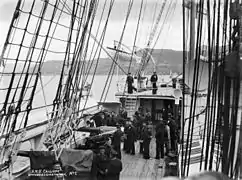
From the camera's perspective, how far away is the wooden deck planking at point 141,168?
475 cm

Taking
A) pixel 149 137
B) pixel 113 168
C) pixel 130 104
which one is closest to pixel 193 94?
pixel 113 168

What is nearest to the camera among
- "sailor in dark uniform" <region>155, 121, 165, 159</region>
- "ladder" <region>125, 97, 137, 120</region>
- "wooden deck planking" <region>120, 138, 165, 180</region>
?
"wooden deck planking" <region>120, 138, 165, 180</region>

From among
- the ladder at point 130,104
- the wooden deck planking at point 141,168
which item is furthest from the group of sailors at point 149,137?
the ladder at point 130,104

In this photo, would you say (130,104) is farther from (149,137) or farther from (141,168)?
(141,168)

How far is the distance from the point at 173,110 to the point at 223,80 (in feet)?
25.9

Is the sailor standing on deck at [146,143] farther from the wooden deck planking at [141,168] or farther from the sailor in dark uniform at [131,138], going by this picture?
the sailor in dark uniform at [131,138]

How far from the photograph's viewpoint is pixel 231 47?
6.97 ft

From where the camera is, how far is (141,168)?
16.8ft

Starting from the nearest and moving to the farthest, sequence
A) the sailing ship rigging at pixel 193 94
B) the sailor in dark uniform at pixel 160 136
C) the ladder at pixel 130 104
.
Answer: the sailing ship rigging at pixel 193 94 → the sailor in dark uniform at pixel 160 136 → the ladder at pixel 130 104

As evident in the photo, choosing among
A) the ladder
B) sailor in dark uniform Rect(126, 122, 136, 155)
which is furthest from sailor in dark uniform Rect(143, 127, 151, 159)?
the ladder

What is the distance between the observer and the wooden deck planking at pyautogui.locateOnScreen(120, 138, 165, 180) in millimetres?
4746

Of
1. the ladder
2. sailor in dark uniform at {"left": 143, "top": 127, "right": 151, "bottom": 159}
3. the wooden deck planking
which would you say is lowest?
the wooden deck planking

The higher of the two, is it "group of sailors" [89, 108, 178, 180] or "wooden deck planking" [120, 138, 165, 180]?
"group of sailors" [89, 108, 178, 180]

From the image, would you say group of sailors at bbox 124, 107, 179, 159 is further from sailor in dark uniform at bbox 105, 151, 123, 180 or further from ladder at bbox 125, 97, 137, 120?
ladder at bbox 125, 97, 137, 120
